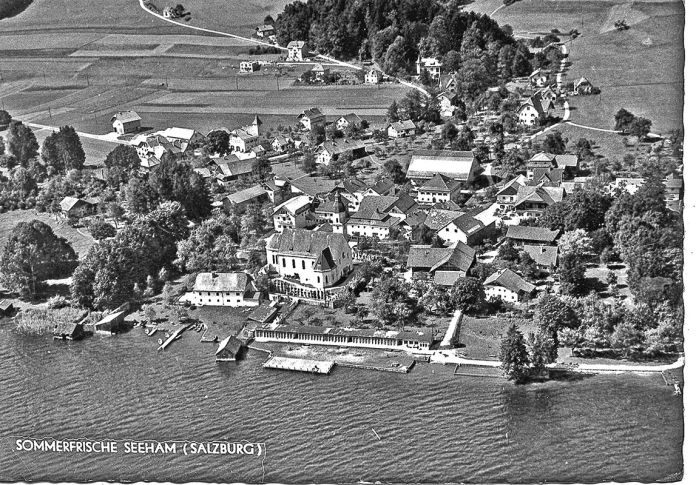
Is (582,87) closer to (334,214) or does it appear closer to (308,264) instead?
(334,214)

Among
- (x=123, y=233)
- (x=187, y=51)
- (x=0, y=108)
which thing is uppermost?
(x=187, y=51)

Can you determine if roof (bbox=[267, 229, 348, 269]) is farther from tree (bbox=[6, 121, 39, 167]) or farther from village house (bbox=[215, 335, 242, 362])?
tree (bbox=[6, 121, 39, 167])

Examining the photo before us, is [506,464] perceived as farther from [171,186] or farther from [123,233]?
[171,186]

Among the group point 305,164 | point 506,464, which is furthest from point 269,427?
point 305,164

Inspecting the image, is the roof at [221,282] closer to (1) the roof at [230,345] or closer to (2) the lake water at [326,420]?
(2) the lake water at [326,420]

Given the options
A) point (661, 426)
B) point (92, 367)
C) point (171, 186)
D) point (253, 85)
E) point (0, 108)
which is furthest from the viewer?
point (253, 85)

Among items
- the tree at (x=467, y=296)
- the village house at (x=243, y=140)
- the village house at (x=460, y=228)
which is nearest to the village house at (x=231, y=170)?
the village house at (x=243, y=140)

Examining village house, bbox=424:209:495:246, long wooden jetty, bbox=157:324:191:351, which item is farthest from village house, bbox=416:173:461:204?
long wooden jetty, bbox=157:324:191:351
